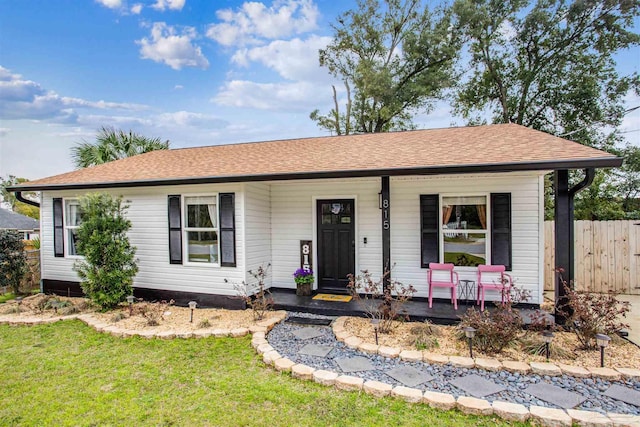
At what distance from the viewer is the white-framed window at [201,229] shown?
645 centimetres

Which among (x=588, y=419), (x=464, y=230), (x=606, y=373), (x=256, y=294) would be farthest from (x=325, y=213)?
(x=588, y=419)

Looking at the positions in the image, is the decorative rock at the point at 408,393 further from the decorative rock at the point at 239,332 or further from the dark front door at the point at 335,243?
the dark front door at the point at 335,243

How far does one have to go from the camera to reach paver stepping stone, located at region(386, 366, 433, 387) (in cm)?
341

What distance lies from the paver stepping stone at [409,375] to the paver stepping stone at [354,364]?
26 cm

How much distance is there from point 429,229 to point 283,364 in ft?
12.0

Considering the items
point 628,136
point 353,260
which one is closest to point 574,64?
point 628,136

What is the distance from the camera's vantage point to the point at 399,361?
3.94 metres

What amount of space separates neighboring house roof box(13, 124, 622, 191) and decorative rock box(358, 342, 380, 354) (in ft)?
8.01

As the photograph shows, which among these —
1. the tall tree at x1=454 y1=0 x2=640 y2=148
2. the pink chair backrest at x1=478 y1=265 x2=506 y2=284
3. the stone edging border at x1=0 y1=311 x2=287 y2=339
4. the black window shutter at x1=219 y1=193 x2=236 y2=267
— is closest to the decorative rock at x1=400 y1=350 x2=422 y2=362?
the stone edging border at x1=0 y1=311 x2=287 y2=339

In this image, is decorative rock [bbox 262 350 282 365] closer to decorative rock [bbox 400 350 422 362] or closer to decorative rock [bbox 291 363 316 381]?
decorative rock [bbox 291 363 316 381]

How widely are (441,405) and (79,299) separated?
7557 mm

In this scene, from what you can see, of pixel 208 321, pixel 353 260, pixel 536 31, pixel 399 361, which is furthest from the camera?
pixel 536 31

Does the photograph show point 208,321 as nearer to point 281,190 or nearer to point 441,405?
point 281,190

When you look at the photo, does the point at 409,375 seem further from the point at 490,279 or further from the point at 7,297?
the point at 7,297
